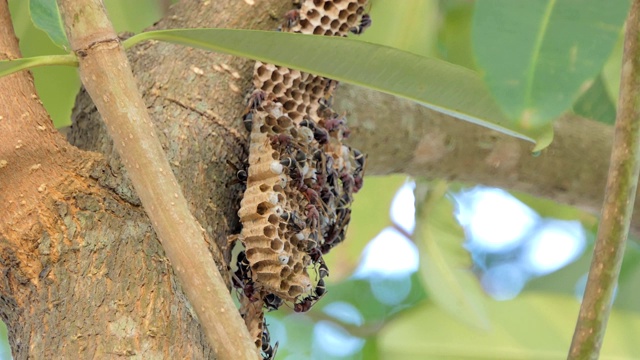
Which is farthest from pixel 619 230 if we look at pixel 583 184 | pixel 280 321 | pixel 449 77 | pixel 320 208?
pixel 280 321

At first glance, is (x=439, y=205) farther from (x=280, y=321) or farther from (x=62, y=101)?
(x=62, y=101)

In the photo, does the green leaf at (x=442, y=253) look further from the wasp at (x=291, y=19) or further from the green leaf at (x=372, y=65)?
the green leaf at (x=372, y=65)

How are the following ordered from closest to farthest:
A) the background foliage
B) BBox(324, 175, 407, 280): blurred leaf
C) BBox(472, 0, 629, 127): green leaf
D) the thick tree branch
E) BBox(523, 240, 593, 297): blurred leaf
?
BBox(472, 0, 629, 127): green leaf
the thick tree branch
the background foliage
BBox(324, 175, 407, 280): blurred leaf
BBox(523, 240, 593, 297): blurred leaf

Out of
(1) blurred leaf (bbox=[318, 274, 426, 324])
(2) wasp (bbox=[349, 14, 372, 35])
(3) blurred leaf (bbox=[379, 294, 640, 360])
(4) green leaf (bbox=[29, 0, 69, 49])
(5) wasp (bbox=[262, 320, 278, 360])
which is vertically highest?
(4) green leaf (bbox=[29, 0, 69, 49])

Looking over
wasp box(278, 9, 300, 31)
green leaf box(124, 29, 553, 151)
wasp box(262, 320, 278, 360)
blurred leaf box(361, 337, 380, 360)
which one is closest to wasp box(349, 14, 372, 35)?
wasp box(278, 9, 300, 31)

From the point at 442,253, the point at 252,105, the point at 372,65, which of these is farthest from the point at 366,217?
the point at 372,65

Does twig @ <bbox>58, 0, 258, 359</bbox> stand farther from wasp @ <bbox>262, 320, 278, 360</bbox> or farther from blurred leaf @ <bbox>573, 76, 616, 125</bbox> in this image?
blurred leaf @ <bbox>573, 76, 616, 125</bbox>

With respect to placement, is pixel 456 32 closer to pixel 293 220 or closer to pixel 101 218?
pixel 293 220
